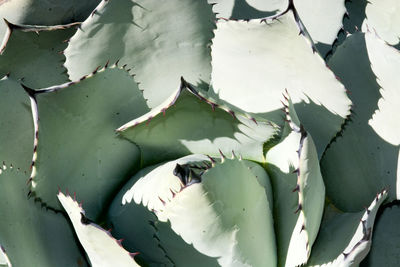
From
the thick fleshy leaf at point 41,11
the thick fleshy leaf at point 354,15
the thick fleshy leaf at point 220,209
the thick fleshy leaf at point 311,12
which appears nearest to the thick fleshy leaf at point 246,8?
the thick fleshy leaf at point 311,12

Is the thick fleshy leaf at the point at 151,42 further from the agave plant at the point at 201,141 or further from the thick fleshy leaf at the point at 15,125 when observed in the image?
the thick fleshy leaf at the point at 15,125

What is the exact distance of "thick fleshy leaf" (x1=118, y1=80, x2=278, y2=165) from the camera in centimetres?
115

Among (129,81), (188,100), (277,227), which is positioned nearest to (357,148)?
(277,227)

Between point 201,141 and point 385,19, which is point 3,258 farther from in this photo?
point 385,19

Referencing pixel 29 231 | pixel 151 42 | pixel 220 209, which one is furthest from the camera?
pixel 151 42

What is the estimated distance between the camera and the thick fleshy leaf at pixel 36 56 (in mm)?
1429

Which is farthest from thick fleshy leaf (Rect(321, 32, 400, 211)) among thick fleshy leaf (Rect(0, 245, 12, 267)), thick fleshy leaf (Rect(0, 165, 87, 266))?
thick fleshy leaf (Rect(0, 245, 12, 267))

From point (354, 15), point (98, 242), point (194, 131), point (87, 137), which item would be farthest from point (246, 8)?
point (98, 242)

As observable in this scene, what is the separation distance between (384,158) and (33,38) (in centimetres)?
81

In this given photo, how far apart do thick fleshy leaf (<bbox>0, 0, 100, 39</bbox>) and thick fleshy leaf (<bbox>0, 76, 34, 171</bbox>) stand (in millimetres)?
210

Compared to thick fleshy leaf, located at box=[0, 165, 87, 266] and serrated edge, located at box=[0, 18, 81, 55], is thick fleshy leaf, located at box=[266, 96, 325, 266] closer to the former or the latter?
thick fleshy leaf, located at box=[0, 165, 87, 266]

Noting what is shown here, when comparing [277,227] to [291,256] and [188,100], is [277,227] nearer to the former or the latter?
[291,256]

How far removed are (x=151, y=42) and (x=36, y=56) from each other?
0.30m

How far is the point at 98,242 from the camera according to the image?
40.2 inches
